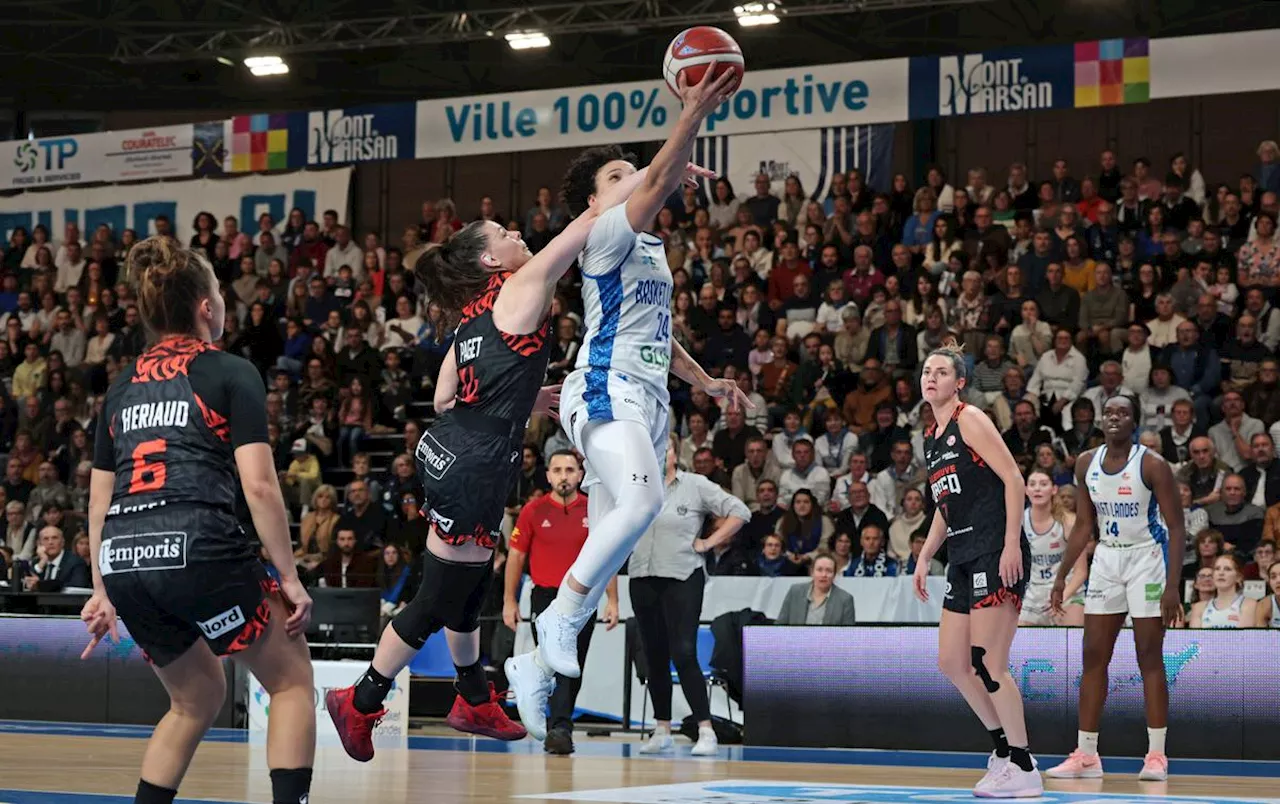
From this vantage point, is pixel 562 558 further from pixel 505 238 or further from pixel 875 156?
pixel 875 156

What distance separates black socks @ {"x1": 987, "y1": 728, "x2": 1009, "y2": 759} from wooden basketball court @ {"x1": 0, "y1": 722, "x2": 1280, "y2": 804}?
285 mm

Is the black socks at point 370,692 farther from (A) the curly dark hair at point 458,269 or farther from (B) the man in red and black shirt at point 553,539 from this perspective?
(B) the man in red and black shirt at point 553,539

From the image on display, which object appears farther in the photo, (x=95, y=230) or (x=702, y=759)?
(x=95, y=230)

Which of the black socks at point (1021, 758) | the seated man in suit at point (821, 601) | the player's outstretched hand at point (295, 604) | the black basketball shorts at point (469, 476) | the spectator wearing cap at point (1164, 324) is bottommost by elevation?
the black socks at point (1021, 758)

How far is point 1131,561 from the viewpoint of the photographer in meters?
10.4

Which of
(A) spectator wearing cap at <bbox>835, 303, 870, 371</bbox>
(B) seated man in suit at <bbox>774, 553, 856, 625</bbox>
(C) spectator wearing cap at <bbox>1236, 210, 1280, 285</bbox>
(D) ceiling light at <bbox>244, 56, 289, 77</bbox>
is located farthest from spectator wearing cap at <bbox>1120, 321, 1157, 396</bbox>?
(D) ceiling light at <bbox>244, 56, 289, 77</bbox>

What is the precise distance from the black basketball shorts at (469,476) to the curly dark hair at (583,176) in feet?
3.19

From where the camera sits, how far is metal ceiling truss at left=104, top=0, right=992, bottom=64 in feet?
68.5

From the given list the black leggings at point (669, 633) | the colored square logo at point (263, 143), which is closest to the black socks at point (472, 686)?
the black leggings at point (669, 633)

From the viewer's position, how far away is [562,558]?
11.9 m

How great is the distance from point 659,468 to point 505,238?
1.20m

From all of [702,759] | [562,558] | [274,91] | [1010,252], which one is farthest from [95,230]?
[702,759]

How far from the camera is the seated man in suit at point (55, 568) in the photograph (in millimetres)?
16828

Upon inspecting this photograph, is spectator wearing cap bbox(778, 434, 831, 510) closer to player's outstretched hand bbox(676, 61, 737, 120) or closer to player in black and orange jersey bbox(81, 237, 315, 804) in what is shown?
player's outstretched hand bbox(676, 61, 737, 120)
